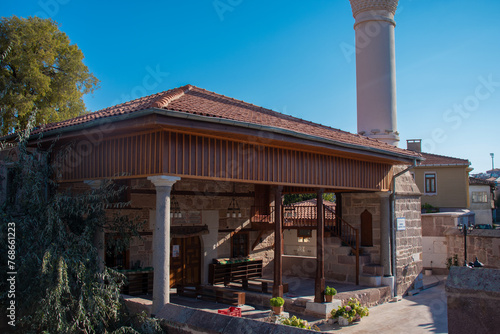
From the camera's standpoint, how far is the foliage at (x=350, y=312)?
30.2 ft

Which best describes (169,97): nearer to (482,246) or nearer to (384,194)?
(384,194)

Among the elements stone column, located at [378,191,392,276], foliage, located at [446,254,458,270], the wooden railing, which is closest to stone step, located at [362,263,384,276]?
stone column, located at [378,191,392,276]

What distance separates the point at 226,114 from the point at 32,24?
539 inches

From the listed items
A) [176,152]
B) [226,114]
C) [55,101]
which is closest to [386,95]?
[226,114]

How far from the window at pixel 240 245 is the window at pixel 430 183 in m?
16.8

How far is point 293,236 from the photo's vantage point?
2477 centimetres

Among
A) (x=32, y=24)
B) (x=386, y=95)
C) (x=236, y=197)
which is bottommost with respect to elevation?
(x=236, y=197)

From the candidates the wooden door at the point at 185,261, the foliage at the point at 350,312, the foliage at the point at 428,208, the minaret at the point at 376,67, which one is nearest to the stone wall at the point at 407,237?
the minaret at the point at 376,67

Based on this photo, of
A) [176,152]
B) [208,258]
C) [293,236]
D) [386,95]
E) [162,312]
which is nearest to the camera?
[162,312]

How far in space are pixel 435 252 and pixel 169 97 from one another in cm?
1404

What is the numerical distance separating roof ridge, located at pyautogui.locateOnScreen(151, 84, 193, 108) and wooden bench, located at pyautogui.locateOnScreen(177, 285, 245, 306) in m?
4.42

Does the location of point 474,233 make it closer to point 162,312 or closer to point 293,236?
point 293,236

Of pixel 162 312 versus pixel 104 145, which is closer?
pixel 162 312

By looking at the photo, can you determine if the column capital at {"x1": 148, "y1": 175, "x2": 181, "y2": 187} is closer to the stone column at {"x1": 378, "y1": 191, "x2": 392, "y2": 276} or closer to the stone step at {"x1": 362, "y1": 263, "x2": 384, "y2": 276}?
the stone column at {"x1": 378, "y1": 191, "x2": 392, "y2": 276}
